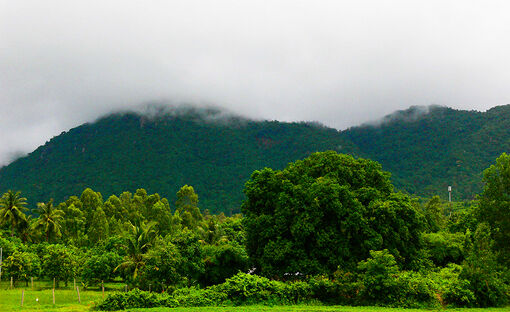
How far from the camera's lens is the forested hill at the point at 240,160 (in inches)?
5714

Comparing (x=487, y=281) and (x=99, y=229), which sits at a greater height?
(x=99, y=229)

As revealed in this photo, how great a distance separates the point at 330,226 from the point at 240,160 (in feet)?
504

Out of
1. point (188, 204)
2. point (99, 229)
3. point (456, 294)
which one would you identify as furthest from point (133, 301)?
point (188, 204)

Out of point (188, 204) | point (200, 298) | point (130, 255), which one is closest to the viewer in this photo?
point (200, 298)

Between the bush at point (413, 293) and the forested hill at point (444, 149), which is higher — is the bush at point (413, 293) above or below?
below

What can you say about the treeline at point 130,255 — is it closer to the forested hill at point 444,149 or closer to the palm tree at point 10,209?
the palm tree at point 10,209

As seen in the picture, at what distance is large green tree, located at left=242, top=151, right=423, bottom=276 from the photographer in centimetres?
2823

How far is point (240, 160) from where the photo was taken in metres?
182

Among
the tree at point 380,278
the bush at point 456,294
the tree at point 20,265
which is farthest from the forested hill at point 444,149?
the tree at point 20,265

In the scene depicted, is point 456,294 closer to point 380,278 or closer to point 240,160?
point 380,278

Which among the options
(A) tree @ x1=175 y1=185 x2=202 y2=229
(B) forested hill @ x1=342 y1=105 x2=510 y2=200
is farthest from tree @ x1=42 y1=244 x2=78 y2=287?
(B) forested hill @ x1=342 y1=105 x2=510 y2=200

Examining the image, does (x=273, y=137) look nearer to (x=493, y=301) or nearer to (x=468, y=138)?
(x=468, y=138)

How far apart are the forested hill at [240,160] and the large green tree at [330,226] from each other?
111111 mm

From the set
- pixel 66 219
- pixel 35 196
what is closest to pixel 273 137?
pixel 35 196
